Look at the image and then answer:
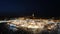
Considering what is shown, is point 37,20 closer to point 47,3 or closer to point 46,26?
point 46,26

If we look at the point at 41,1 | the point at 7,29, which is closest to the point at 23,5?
the point at 41,1

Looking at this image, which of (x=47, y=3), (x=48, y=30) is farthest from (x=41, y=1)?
(x=48, y=30)

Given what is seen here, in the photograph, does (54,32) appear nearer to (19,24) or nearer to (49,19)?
(49,19)

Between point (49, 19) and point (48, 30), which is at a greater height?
point (49, 19)

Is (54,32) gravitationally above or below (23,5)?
below

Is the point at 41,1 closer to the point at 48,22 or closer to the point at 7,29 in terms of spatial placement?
the point at 48,22

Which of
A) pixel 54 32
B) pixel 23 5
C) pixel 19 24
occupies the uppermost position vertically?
pixel 23 5

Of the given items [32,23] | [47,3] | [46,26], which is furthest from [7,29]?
[47,3]
